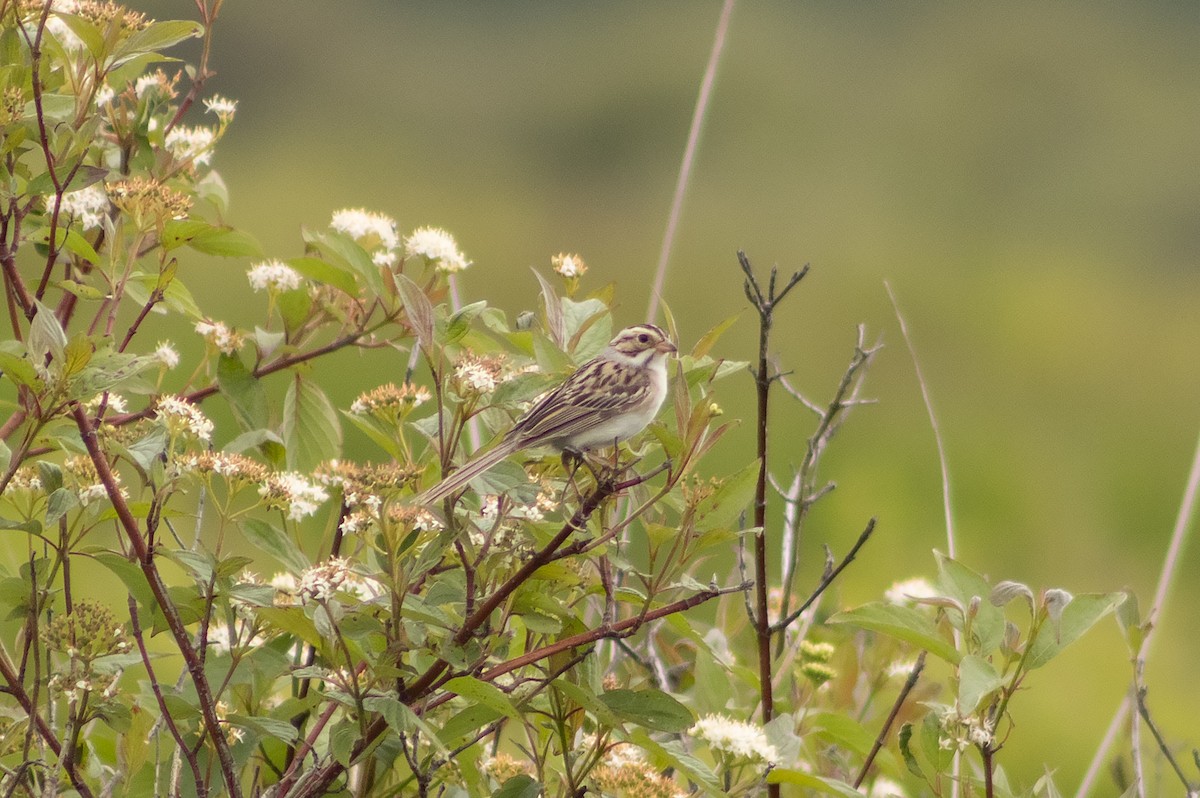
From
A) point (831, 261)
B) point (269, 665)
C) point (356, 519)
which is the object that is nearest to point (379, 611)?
point (356, 519)

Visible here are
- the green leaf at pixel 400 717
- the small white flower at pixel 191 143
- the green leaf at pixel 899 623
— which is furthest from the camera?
the small white flower at pixel 191 143

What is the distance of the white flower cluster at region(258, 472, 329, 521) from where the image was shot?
1.61m

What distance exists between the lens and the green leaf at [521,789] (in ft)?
5.15

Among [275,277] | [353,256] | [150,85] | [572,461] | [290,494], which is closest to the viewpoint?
[290,494]

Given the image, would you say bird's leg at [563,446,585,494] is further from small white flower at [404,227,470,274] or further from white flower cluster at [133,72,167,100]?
white flower cluster at [133,72,167,100]

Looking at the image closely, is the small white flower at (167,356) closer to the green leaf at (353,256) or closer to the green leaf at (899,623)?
the green leaf at (353,256)

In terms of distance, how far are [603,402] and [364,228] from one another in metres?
0.46

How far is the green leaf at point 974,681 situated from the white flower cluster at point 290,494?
2.59ft

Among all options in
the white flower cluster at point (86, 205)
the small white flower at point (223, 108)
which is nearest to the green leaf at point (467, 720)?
the white flower cluster at point (86, 205)

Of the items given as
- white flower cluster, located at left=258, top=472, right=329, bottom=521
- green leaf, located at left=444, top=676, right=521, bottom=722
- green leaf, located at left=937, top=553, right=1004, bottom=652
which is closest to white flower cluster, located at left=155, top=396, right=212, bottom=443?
white flower cluster, located at left=258, top=472, right=329, bottom=521

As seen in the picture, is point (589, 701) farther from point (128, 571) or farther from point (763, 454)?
point (128, 571)

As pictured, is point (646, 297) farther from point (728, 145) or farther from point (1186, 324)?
point (1186, 324)

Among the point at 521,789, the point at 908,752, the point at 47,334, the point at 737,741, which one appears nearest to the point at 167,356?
the point at 47,334

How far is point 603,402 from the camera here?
214 cm
